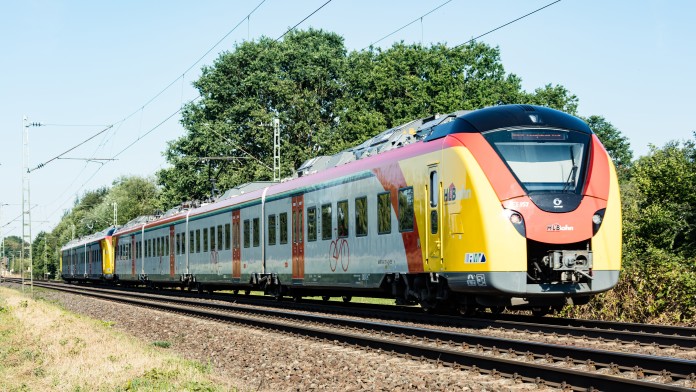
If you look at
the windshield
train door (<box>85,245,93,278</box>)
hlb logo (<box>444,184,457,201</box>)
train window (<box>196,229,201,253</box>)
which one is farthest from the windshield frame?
train door (<box>85,245,93,278</box>)

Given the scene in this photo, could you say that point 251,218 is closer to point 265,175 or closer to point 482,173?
point 482,173

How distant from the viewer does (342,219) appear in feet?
70.3

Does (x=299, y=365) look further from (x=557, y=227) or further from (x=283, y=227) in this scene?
(x=283, y=227)

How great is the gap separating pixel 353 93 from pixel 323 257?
1666 inches

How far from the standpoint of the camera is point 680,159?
57.8 m

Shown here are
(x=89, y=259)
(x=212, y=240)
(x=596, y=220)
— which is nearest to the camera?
(x=596, y=220)

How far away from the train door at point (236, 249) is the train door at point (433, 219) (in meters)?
14.8

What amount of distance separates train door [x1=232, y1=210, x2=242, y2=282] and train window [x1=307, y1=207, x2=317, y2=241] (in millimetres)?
7229

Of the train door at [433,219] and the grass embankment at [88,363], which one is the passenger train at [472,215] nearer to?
the train door at [433,219]

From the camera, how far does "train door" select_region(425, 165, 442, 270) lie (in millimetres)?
16172

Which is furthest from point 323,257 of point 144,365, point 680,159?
point 680,159

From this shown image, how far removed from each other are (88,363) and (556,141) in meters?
8.90

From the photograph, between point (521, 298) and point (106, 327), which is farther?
point (106, 327)


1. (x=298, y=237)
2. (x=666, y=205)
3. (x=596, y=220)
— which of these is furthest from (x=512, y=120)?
(x=666, y=205)
